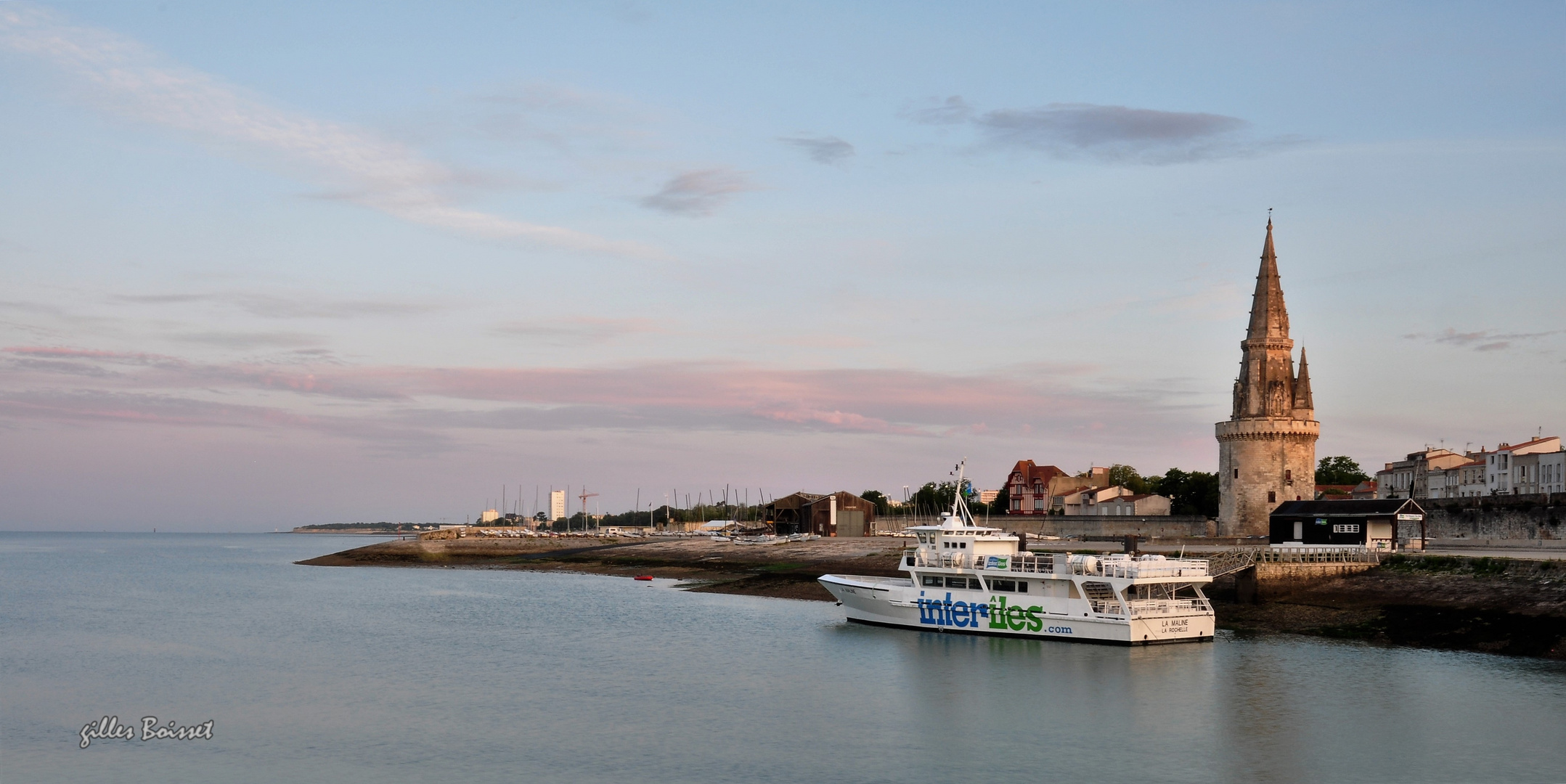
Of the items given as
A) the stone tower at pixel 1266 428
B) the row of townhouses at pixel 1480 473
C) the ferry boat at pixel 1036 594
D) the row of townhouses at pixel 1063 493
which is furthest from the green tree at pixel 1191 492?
the ferry boat at pixel 1036 594

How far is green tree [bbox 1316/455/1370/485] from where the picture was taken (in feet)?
460

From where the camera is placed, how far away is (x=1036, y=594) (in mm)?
49781

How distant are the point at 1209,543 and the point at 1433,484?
44476mm

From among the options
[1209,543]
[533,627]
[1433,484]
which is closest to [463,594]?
[533,627]

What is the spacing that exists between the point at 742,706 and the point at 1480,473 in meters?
91.0

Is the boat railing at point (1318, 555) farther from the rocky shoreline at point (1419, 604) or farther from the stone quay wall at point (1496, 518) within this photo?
the stone quay wall at point (1496, 518)

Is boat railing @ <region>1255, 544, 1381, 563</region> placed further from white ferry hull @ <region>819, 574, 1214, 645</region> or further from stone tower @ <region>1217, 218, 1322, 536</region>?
stone tower @ <region>1217, 218, 1322, 536</region>

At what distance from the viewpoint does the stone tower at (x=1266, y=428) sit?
282 ft

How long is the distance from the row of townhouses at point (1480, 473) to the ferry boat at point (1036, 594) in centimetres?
5101

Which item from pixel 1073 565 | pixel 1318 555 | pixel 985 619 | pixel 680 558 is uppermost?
pixel 1073 565

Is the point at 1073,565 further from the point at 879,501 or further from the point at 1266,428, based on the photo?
the point at 879,501

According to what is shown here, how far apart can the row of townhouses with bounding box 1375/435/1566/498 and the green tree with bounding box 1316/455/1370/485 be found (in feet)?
50.0

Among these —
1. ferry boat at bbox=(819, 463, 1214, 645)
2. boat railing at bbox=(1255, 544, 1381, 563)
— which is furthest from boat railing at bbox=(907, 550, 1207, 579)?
boat railing at bbox=(1255, 544, 1381, 563)

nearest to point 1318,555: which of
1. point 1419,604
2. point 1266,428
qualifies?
point 1419,604
